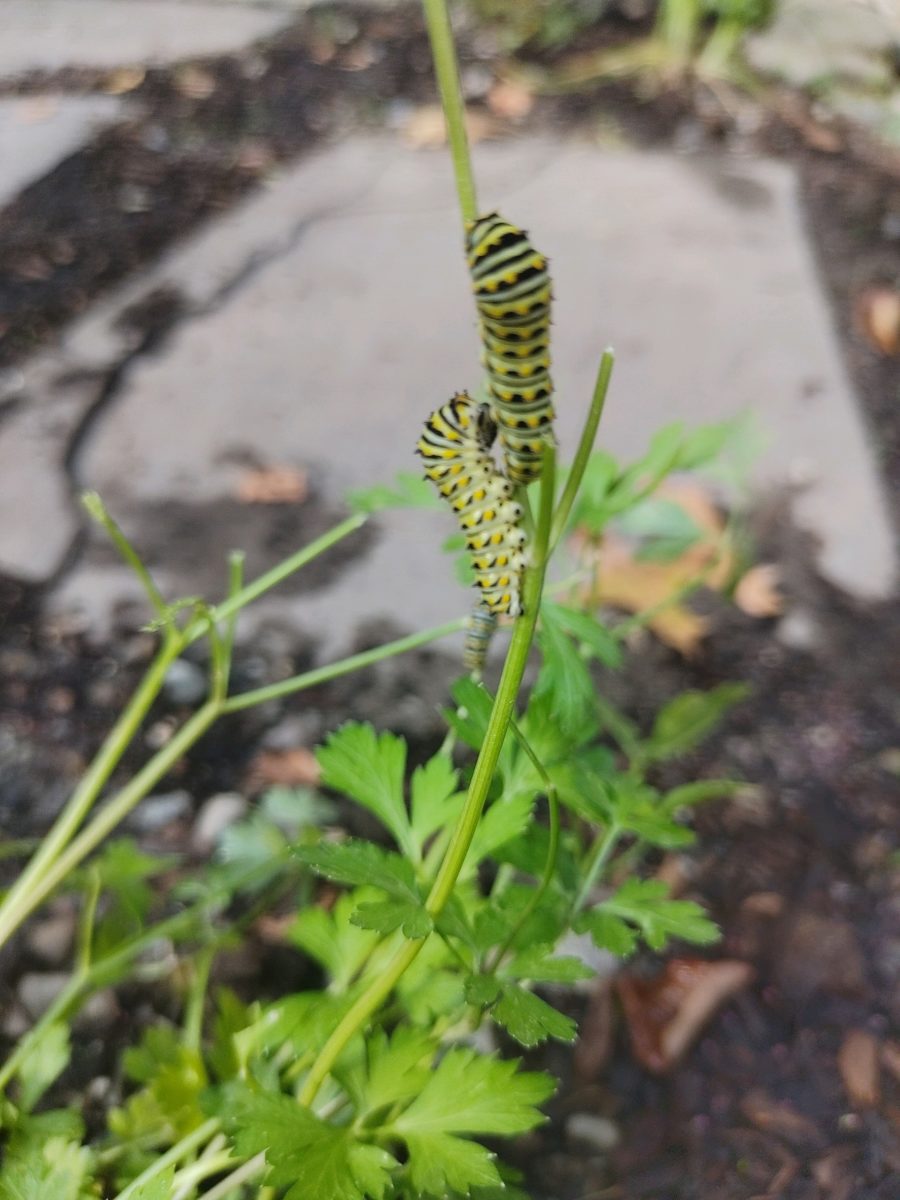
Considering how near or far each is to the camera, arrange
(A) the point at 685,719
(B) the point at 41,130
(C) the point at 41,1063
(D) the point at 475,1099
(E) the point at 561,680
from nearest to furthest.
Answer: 1. (D) the point at 475,1099
2. (E) the point at 561,680
3. (C) the point at 41,1063
4. (A) the point at 685,719
5. (B) the point at 41,130

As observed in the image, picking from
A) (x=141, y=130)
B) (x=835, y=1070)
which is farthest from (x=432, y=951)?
(x=141, y=130)

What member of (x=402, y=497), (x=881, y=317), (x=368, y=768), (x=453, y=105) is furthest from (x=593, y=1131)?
(x=881, y=317)

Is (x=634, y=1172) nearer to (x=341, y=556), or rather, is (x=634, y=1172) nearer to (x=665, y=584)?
(x=665, y=584)

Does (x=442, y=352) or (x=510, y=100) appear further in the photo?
(x=510, y=100)

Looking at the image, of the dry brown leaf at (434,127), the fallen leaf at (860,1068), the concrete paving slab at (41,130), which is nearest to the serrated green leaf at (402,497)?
the fallen leaf at (860,1068)

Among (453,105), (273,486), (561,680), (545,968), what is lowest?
(273,486)

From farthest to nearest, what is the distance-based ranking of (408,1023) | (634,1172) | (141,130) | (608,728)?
(141,130)
(608,728)
(634,1172)
(408,1023)

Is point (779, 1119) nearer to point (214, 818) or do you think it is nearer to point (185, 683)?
point (214, 818)
